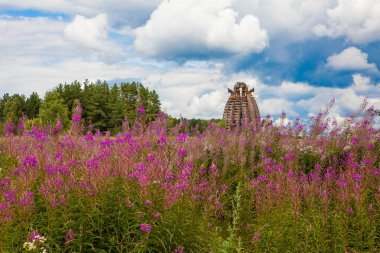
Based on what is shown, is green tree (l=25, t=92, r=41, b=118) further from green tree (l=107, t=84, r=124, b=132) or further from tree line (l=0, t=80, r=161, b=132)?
green tree (l=107, t=84, r=124, b=132)

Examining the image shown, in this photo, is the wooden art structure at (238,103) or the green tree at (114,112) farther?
the green tree at (114,112)

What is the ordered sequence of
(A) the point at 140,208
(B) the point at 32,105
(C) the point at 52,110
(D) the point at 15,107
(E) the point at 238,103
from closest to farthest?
(A) the point at 140,208 → (E) the point at 238,103 → (C) the point at 52,110 → (D) the point at 15,107 → (B) the point at 32,105

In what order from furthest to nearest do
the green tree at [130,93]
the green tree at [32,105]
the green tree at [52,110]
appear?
the green tree at [32,105], the green tree at [130,93], the green tree at [52,110]

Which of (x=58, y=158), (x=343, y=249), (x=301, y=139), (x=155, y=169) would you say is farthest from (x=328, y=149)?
(x=58, y=158)

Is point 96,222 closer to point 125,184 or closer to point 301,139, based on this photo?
point 125,184

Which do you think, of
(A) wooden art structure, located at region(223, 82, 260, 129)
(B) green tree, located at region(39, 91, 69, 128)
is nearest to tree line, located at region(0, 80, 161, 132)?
(B) green tree, located at region(39, 91, 69, 128)

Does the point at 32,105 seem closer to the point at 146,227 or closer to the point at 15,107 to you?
the point at 15,107

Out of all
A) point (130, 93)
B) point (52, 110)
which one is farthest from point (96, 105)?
point (52, 110)

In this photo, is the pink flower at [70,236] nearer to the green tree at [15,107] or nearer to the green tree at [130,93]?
the green tree at [130,93]

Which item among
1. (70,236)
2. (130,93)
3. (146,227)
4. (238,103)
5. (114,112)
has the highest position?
(130,93)

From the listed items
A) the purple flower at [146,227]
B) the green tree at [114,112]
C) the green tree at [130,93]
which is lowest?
the purple flower at [146,227]

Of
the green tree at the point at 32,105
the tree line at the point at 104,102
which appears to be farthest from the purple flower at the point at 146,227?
the green tree at the point at 32,105

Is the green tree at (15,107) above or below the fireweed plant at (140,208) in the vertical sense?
above

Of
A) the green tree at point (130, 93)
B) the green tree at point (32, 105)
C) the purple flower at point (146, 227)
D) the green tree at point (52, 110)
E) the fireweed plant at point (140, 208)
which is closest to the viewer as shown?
the purple flower at point (146, 227)
